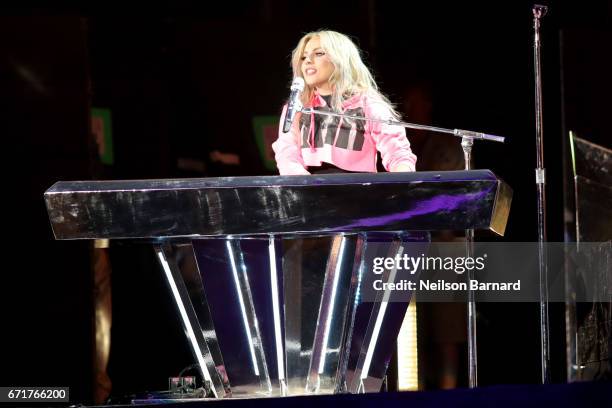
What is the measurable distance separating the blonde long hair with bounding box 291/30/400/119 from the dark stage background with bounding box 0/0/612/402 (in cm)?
96

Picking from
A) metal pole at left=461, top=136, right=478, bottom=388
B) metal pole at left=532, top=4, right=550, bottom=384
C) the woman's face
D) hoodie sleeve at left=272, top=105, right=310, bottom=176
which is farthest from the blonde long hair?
metal pole at left=532, top=4, right=550, bottom=384

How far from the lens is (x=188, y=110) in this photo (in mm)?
4133

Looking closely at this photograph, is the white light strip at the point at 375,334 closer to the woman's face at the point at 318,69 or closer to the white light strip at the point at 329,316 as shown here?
the white light strip at the point at 329,316

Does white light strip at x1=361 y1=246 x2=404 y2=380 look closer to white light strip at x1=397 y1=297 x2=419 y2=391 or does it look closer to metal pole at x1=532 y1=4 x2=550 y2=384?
white light strip at x1=397 y1=297 x2=419 y2=391

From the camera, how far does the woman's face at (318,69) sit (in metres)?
3.14

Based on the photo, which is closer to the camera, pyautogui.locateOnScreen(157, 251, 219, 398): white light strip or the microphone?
pyautogui.locateOnScreen(157, 251, 219, 398): white light strip

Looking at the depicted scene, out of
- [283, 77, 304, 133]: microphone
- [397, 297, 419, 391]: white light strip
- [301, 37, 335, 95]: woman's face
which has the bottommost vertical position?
[397, 297, 419, 391]: white light strip

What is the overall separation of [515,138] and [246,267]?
2.06m

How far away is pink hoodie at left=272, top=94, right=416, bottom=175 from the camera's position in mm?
2973

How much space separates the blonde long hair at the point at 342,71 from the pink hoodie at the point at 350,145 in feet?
0.24

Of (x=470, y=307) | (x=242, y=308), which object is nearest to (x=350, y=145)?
(x=470, y=307)

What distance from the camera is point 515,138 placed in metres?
4.18

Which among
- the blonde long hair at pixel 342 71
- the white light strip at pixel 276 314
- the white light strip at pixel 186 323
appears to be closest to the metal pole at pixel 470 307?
the blonde long hair at pixel 342 71

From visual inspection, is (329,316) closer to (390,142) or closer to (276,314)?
(276,314)
